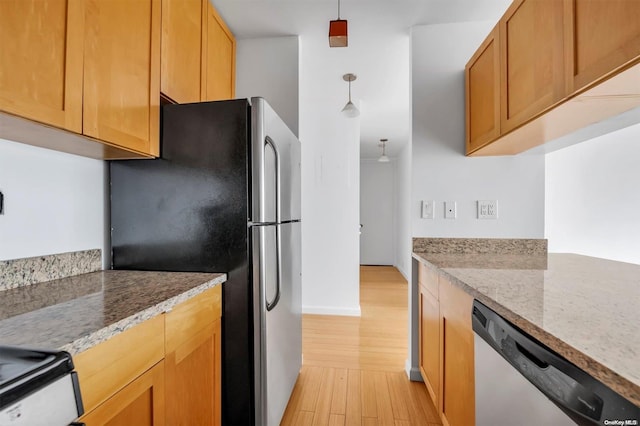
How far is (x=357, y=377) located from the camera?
2195 millimetres

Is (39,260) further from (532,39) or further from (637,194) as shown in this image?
(637,194)

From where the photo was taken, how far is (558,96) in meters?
1.14

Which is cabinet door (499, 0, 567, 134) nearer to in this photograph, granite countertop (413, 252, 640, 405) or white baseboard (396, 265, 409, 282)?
granite countertop (413, 252, 640, 405)

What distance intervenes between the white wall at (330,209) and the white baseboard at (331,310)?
0.01 metres

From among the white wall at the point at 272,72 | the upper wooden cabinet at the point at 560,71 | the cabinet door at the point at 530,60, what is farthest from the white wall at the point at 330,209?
the cabinet door at the point at 530,60

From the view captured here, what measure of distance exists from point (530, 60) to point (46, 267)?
218 centimetres

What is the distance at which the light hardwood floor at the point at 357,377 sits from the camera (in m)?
1.78

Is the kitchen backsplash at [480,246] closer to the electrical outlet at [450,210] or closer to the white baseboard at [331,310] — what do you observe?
the electrical outlet at [450,210]

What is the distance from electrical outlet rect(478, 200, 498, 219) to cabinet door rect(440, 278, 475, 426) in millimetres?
809

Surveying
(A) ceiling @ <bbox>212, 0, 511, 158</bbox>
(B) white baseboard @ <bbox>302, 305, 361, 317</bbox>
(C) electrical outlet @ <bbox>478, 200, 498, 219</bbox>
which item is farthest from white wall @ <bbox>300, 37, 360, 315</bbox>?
(C) electrical outlet @ <bbox>478, 200, 498, 219</bbox>

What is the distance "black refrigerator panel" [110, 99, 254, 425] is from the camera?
1.35m

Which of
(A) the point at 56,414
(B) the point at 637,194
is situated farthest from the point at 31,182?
(B) the point at 637,194

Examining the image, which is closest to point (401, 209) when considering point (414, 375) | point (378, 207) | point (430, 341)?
point (378, 207)

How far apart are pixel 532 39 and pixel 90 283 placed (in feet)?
6.78
